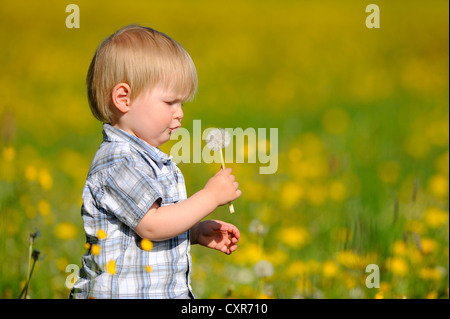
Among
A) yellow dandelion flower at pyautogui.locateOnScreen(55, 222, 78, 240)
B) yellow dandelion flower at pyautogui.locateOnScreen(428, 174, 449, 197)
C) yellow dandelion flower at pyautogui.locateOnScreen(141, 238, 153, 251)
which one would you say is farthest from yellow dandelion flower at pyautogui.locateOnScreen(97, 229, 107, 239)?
yellow dandelion flower at pyautogui.locateOnScreen(428, 174, 449, 197)

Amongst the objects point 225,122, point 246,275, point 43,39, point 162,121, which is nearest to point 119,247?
point 162,121

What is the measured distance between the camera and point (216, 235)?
2.28 meters

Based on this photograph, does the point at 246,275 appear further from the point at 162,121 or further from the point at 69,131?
the point at 69,131

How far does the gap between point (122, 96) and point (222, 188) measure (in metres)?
0.39

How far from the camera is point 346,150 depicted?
480 cm

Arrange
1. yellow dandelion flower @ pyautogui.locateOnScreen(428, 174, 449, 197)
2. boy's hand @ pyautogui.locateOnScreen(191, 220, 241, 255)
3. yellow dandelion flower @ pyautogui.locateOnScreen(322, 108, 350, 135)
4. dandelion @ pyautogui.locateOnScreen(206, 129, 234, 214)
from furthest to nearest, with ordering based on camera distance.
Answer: yellow dandelion flower @ pyautogui.locateOnScreen(322, 108, 350, 135) < yellow dandelion flower @ pyautogui.locateOnScreen(428, 174, 449, 197) < boy's hand @ pyautogui.locateOnScreen(191, 220, 241, 255) < dandelion @ pyautogui.locateOnScreen(206, 129, 234, 214)

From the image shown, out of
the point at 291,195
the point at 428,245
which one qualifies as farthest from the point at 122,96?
the point at 291,195

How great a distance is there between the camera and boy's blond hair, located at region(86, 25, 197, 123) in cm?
202

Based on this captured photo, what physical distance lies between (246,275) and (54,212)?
111 centimetres

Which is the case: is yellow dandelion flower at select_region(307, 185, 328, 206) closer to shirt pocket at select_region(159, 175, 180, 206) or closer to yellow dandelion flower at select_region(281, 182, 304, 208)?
yellow dandelion flower at select_region(281, 182, 304, 208)

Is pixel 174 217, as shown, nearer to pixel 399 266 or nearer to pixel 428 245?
pixel 399 266

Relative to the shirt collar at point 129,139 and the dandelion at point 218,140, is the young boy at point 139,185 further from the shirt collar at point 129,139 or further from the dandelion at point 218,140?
the dandelion at point 218,140

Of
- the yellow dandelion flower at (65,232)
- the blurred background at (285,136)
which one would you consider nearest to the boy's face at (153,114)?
the blurred background at (285,136)

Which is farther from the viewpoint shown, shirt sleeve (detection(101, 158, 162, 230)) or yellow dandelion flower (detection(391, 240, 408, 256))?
yellow dandelion flower (detection(391, 240, 408, 256))
